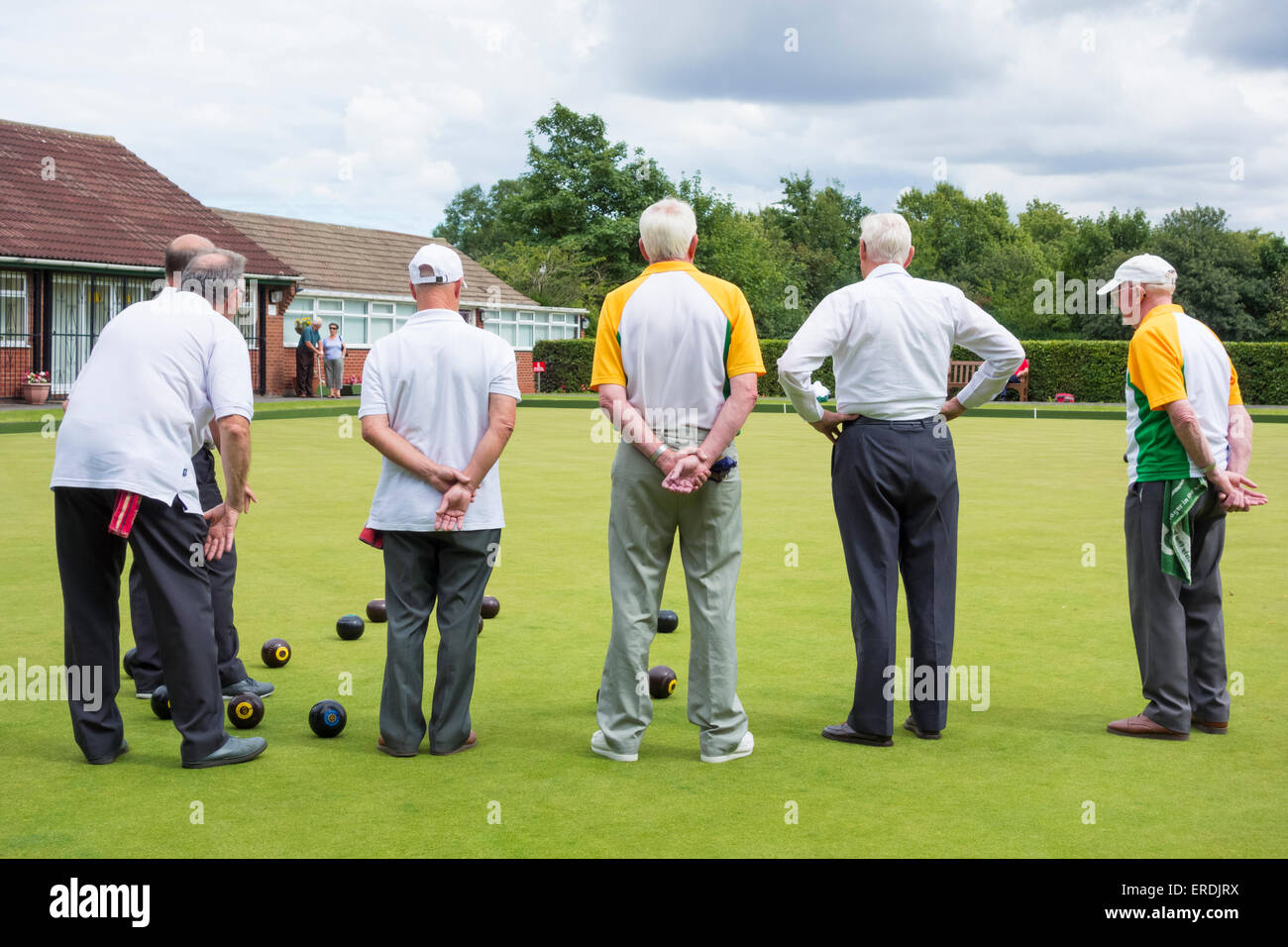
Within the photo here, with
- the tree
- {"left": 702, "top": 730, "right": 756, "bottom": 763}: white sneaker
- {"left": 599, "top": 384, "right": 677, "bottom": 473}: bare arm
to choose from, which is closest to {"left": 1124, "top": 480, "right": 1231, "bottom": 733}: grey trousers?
{"left": 702, "top": 730, "right": 756, "bottom": 763}: white sneaker

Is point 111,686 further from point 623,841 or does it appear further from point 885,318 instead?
point 885,318

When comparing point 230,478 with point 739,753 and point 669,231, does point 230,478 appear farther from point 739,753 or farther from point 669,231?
point 739,753

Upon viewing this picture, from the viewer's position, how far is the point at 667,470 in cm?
463

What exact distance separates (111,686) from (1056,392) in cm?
3523

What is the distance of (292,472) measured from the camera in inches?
586

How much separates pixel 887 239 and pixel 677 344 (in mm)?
960

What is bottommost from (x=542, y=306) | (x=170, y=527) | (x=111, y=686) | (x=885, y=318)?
(x=111, y=686)

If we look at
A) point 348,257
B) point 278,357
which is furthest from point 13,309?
point 348,257

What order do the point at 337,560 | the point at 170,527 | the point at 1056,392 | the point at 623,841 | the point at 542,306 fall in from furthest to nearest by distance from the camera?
the point at 542,306
the point at 1056,392
the point at 337,560
the point at 170,527
the point at 623,841

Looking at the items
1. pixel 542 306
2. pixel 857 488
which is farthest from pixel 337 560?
pixel 542 306

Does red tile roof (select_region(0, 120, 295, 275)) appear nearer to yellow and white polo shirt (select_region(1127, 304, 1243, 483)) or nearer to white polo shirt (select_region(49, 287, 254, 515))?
white polo shirt (select_region(49, 287, 254, 515))

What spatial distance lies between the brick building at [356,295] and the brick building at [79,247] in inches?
41.1

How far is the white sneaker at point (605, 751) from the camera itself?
4.73 metres
